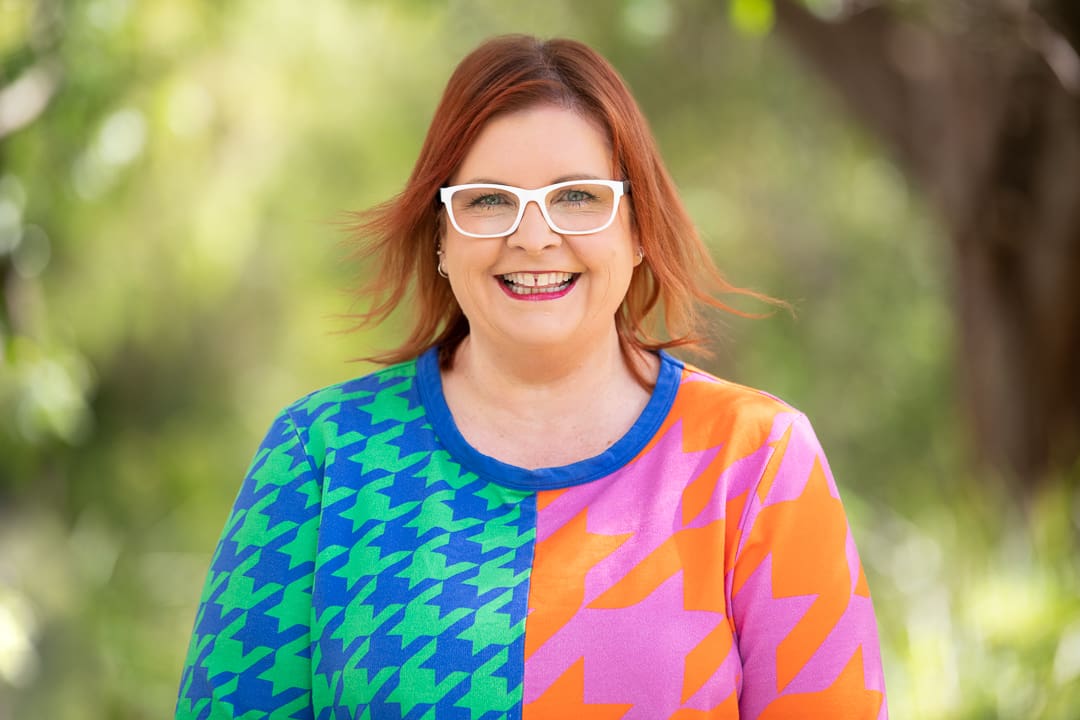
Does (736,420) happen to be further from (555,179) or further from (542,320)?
(555,179)

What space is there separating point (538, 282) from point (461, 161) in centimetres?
20

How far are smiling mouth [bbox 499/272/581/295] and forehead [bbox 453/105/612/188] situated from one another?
0.12 meters

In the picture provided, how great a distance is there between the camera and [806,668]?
1.57m

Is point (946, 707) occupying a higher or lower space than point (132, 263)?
lower

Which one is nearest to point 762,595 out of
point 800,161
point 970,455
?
point 970,455

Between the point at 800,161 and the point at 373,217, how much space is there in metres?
7.56

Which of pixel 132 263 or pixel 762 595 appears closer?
pixel 762 595

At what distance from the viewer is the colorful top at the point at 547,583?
5.16 feet

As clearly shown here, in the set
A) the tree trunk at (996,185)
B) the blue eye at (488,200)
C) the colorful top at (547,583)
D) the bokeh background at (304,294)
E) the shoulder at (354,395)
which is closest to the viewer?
the colorful top at (547,583)

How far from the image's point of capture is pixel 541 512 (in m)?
1.67

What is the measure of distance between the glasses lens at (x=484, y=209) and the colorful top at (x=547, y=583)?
0.30 m

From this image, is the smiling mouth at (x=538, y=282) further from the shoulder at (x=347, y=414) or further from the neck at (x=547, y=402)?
the shoulder at (x=347, y=414)

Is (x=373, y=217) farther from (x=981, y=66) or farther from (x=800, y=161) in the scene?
(x=800, y=161)

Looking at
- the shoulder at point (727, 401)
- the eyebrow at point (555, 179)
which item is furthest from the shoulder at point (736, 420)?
the eyebrow at point (555, 179)
